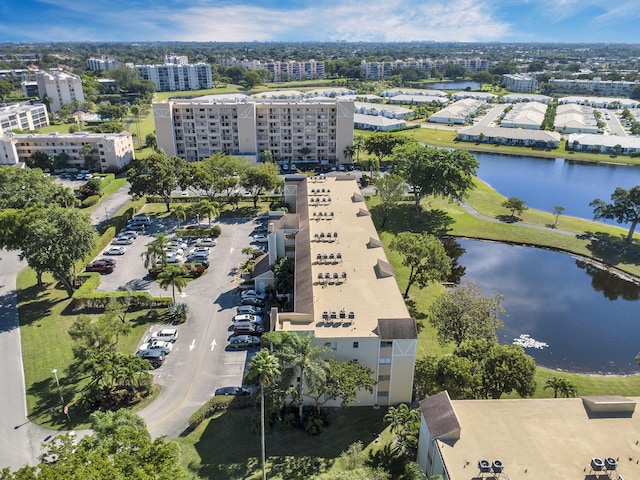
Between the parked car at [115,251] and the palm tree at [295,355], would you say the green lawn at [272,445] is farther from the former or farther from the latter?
the parked car at [115,251]

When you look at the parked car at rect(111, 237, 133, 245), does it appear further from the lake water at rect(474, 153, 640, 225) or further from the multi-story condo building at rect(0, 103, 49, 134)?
the multi-story condo building at rect(0, 103, 49, 134)

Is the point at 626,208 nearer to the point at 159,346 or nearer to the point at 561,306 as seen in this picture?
the point at 561,306

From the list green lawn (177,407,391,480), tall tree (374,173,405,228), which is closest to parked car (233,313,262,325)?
green lawn (177,407,391,480)

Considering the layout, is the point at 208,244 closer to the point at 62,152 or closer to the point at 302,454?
the point at 302,454

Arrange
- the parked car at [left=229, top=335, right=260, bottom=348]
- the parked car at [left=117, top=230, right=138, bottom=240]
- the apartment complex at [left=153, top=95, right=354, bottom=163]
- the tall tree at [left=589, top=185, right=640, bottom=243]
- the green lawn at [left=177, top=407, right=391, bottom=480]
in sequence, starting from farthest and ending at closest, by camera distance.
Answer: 1. the apartment complex at [left=153, top=95, right=354, bottom=163]
2. the parked car at [left=117, top=230, right=138, bottom=240]
3. the tall tree at [left=589, top=185, right=640, bottom=243]
4. the parked car at [left=229, top=335, right=260, bottom=348]
5. the green lawn at [left=177, top=407, right=391, bottom=480]

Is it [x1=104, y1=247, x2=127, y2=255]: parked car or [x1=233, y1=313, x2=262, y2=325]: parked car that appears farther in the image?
[x1=104, y1=247, x2=127, y2=255]: parked car

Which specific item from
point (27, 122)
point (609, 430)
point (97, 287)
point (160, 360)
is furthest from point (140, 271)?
point (27, 122)
